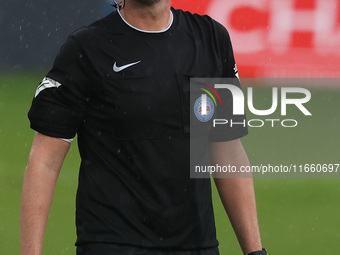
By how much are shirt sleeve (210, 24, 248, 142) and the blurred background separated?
427 cm

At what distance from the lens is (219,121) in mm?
3203

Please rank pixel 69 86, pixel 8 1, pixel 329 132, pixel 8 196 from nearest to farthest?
pixel 69 86 → pixel 8 196 → pixel 329 132 → pixel 8 1

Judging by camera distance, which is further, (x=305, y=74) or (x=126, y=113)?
(x=305, y=74)

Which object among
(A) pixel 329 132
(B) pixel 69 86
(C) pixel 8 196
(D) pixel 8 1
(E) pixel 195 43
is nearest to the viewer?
(B) pixel 69 86

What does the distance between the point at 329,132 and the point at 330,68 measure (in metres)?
2.00

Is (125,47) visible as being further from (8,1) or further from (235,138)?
(8,1)

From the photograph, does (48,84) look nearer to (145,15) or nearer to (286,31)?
(145,15)

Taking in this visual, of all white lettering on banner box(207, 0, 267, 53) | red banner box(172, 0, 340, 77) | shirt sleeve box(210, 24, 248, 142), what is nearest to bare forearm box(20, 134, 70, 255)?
shirt sleeve box(210, 24, 248, 142)

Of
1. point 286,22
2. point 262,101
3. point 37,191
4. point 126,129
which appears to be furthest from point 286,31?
point 37,191

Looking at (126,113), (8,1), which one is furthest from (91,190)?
(8,1)

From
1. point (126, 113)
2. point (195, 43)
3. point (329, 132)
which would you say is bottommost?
point (329, 132)

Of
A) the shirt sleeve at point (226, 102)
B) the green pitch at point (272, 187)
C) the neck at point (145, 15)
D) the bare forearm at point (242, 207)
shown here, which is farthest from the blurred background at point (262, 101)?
the neck at point (145, 15)

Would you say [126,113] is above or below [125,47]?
below

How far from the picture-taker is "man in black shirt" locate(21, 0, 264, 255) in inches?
117
